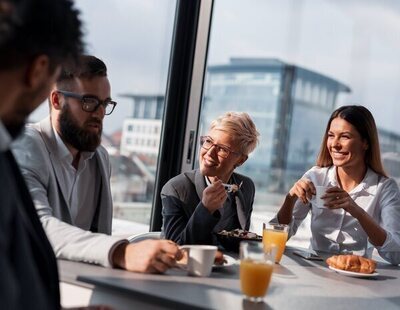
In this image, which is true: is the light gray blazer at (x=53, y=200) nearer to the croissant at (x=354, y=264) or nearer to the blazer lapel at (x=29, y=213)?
the blazer lapel at (x=29, y=213)

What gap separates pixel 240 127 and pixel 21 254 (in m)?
1.24

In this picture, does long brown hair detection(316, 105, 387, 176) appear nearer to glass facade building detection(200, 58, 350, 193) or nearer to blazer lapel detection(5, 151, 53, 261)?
blazer lapel detection(5, 151, 53, 261)

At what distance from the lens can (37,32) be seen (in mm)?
905

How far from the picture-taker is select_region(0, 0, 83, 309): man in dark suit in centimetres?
88

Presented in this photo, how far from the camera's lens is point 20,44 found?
88 centimetres

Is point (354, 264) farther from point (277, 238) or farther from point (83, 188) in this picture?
point (83, 188)

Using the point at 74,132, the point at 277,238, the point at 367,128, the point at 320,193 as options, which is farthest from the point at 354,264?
the point at 74,132

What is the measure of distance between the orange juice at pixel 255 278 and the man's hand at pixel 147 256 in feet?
0.65

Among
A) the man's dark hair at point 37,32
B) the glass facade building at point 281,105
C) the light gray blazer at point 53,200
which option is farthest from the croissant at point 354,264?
the glass facade building at point 281,105

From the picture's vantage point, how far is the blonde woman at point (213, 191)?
1848mm

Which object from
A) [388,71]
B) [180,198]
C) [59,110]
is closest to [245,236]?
[180,198]

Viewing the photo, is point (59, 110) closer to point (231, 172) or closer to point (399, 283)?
point (231, 172)

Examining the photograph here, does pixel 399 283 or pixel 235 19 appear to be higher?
pixel 235 19

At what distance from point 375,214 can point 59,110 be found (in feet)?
4.59
